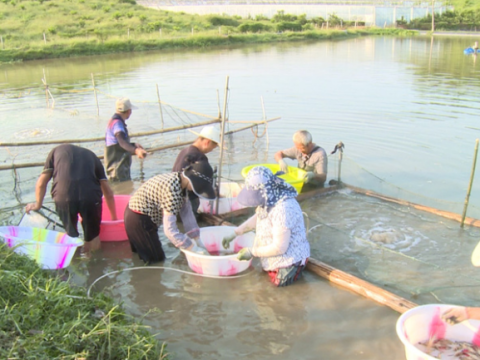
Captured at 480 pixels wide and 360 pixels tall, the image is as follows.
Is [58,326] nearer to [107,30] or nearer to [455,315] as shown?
[455,315]

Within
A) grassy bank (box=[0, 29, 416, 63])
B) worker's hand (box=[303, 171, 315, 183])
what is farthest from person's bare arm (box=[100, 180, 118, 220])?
grassy bank (box=[0, 29, 416, 63])

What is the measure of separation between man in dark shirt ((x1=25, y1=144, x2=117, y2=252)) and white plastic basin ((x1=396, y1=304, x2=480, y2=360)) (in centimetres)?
Answer: 257

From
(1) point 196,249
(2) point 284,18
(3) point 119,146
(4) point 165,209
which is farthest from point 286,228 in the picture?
(2) point 284,18

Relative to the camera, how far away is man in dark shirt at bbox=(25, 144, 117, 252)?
11.7 feet

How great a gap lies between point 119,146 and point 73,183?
2.06 m

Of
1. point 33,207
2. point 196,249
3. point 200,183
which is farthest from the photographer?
point 33,207

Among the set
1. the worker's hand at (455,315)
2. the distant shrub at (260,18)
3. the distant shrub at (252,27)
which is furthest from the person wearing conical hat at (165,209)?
the distant shrub at (260,18)

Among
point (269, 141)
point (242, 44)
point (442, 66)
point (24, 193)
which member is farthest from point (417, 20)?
point (24, 193)

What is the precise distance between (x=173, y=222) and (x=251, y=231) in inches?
32.2

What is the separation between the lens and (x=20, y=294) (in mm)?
2596

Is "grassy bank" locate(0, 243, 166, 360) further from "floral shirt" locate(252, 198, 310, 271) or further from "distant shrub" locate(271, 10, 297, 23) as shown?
"distant shrub" locate(271, 10, 297, 23)

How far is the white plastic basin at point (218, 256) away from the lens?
343cm

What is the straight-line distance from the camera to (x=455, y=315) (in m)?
2.38

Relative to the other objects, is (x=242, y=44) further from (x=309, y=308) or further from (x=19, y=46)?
(x=309, y=308)
